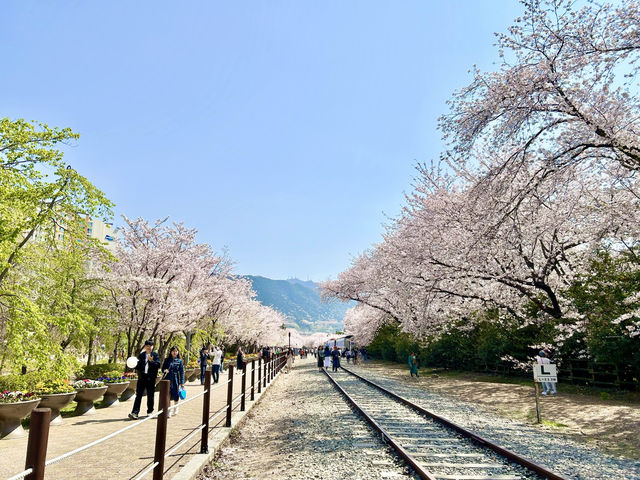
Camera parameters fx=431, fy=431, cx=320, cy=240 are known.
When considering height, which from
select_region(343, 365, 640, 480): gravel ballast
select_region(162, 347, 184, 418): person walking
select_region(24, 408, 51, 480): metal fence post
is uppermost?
select_region(24, 408, 51, 480): metal fence post

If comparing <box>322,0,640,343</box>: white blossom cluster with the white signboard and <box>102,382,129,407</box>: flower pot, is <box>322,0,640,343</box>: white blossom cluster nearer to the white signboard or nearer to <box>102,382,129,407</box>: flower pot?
the white signboard

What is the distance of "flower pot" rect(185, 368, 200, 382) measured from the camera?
2387cm

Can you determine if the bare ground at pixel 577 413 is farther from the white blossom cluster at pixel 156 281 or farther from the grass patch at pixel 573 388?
the white blossom cluster at pixel 156 281

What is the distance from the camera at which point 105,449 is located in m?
7.20

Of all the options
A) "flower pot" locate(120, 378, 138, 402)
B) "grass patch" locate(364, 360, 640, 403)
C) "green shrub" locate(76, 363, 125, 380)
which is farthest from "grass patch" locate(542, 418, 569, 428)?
"green shrub" locate(76, 363, 125, 380)

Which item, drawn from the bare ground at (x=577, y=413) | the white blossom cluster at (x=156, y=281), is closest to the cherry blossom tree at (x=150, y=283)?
the white blossom cluster at (x=156, y=281)

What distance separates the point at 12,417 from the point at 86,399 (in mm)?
3071

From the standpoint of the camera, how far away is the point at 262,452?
7.96 m

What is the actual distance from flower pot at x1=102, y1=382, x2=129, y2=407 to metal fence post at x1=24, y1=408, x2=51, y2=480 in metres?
11.8

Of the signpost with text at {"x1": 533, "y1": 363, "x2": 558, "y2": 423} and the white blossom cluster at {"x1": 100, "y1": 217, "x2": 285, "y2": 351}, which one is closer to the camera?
the signpost with text at {"x1": 533, "y1": 363, "x2": 558, "y2": 423}

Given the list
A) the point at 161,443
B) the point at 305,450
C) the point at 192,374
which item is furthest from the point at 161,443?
the point at 192,374

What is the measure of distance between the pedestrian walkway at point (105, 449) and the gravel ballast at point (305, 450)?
772mm

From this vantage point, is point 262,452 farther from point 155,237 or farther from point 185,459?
point 155,237

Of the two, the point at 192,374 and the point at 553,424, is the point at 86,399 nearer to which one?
the point at 553,424
